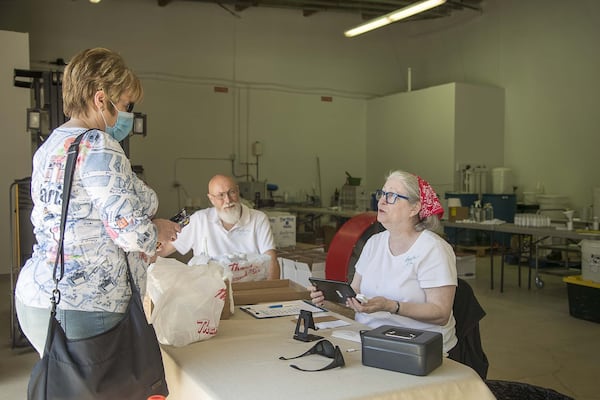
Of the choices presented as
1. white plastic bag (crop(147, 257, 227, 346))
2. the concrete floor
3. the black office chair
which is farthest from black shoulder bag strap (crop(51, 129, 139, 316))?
the concrete floor

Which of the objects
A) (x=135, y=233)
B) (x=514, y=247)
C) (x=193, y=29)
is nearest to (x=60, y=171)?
(x=135, y=233)

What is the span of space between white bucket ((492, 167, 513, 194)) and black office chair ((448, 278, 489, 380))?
749 cm

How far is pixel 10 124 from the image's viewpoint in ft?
24.7

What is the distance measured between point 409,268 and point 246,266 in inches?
49.3

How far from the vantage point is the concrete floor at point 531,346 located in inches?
147

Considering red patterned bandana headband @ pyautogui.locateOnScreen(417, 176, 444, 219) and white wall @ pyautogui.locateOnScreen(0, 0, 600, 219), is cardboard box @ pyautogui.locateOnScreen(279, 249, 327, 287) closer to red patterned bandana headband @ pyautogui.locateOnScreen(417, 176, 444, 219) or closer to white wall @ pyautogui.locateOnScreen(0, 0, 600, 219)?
red patterned bandana headband @ pyautogui.locateOnScreen(417, 176, 444, 219)

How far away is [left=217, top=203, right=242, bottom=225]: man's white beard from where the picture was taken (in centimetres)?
380

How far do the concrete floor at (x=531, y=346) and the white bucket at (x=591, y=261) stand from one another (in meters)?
0.42

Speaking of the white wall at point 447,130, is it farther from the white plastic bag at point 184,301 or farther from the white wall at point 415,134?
the white plastic bag at point 184,301

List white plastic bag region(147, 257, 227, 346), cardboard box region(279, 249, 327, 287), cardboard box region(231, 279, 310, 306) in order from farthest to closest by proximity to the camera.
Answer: cardboard box region(279, 249, 327, 287) < cardboard box region(231, 279, 310, 306) < white plastic bag region(147, 257, 227, 346)

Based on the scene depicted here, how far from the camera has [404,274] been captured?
2375 millimetres

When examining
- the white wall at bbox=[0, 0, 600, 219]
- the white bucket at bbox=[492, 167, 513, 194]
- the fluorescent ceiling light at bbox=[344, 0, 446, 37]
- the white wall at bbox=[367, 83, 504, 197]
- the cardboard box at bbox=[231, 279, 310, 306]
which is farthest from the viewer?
the white wall at bbox=[367, 83, 504, 197]

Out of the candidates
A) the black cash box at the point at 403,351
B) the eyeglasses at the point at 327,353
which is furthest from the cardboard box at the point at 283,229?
the black cash box at the point at 403,351

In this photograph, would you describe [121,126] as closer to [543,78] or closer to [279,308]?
[279,308]
